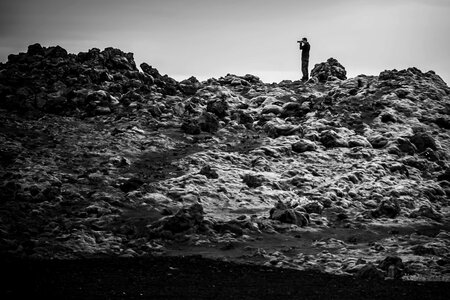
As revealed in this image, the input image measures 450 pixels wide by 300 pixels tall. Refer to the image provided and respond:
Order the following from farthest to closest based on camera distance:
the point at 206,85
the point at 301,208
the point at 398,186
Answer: the point at 206,85 < the point at 398,186 < the point at 301,208

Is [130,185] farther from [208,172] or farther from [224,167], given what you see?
[224,167]

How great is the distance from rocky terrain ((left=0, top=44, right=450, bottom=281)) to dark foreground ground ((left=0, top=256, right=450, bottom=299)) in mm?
1164

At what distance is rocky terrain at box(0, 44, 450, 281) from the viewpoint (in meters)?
17.2

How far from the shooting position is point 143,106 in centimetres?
→ 3030

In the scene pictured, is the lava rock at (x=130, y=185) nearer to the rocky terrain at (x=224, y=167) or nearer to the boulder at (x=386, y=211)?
the rocky terrain at (x=224, y=167)

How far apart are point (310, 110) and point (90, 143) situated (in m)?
15.1

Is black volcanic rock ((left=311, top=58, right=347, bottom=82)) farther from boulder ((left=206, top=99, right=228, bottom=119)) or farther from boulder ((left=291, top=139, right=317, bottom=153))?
boulder ((left=291, top=139, right=317, bottom=153))

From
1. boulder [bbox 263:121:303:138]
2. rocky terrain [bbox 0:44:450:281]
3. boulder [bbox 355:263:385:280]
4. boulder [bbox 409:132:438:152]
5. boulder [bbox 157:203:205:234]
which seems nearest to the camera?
boulder [bbox 355:263:385:280]

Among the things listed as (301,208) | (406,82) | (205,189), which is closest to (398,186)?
(301,208)

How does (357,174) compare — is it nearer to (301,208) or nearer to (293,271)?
(301,208)

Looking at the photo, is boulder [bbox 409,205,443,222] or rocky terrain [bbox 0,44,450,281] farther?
boulder [bbox 409,205,443,222]

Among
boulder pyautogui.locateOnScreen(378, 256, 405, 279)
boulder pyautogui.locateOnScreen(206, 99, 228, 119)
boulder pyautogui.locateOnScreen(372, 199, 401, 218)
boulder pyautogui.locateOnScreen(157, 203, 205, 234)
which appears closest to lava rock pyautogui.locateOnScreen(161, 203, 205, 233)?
boulder pyautogui.locateOnScreen(157, 203, 205, 234)

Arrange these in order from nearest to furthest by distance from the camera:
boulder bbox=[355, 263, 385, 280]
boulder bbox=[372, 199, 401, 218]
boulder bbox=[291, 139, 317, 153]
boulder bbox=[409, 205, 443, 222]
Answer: boulder bbox=[355, 263, 385, 280] → boulder bbox=[372, 199, 401, 218] → boulder bbox=[409, 205, 443, 222] → boulder bbox=[291, 139, 317, 153]

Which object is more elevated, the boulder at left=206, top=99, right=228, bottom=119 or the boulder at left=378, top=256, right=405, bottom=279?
the boulder at left=206, top=99, right=228, bottom=119
